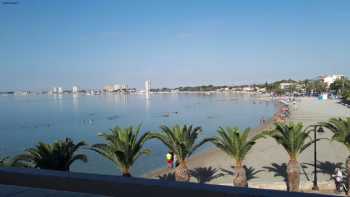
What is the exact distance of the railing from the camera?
11.8ft

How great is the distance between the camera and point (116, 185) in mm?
4137

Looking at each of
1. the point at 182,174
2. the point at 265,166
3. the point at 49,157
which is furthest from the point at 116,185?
the point at 265,166

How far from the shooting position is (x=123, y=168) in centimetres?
1484

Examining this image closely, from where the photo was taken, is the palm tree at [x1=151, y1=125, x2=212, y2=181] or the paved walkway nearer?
the paved walkway

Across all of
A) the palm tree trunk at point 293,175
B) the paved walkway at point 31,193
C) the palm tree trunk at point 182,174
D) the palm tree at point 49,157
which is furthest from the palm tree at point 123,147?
the paved walkway at point 31,193

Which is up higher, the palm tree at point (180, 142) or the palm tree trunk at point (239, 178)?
the palm tree at point (180, 142)

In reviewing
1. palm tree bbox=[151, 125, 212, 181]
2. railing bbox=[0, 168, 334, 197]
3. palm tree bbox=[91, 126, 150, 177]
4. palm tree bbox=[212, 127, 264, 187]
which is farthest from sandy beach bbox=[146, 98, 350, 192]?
railing bbox=[0, 168, 334, 197]

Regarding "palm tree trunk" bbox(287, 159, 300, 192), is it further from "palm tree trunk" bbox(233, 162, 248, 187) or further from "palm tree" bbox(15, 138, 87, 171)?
"palm tree" bbox(15, 138, 87, 171)

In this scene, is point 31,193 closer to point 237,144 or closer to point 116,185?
point 116,185

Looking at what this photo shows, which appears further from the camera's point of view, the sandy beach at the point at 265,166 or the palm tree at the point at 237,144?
the sandy beach at the point at 265,166

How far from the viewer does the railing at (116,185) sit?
3586mm

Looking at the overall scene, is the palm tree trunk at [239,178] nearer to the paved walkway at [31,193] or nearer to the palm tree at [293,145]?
the palm tree at [293,145]

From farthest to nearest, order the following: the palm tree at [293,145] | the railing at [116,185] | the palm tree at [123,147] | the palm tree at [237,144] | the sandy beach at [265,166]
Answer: the sandy beach at [265,166], the palm tree at [237,144], the palm tree at [293,145], the palm tree at [123,147], the railing at [116,185]

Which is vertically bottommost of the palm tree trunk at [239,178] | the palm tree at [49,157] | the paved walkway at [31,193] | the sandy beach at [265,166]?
the sandy beach at [265,166]
